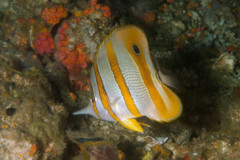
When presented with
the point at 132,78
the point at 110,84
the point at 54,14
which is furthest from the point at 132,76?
the point at 54,14

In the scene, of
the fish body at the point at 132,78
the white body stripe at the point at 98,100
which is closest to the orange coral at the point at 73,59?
the white body stripe at the point at 98,100

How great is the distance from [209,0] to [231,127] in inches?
193

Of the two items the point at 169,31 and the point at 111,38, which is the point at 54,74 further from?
the point at 169,31

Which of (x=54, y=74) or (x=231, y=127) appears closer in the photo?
(x=231, y=127)

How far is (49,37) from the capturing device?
4121mm

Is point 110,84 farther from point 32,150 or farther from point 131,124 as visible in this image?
point 32,150

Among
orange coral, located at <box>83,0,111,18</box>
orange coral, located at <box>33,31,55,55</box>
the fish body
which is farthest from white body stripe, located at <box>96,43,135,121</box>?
orange coral, located at <box>33,31,55,55</box>

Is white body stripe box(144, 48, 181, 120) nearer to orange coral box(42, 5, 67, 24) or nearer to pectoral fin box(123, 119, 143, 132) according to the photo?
pectoral fin box(123, 119, 143, 132)

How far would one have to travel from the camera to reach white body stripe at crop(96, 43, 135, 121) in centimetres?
171

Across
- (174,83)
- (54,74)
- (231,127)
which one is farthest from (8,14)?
(231,127)

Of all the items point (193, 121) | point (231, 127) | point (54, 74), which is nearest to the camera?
point (231, 127)

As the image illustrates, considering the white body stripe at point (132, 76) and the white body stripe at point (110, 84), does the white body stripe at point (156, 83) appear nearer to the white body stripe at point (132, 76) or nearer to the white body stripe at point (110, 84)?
the white body stripe at point (132, 76)

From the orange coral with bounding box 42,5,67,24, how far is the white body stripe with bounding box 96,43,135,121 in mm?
2698

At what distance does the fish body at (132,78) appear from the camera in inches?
65.2
